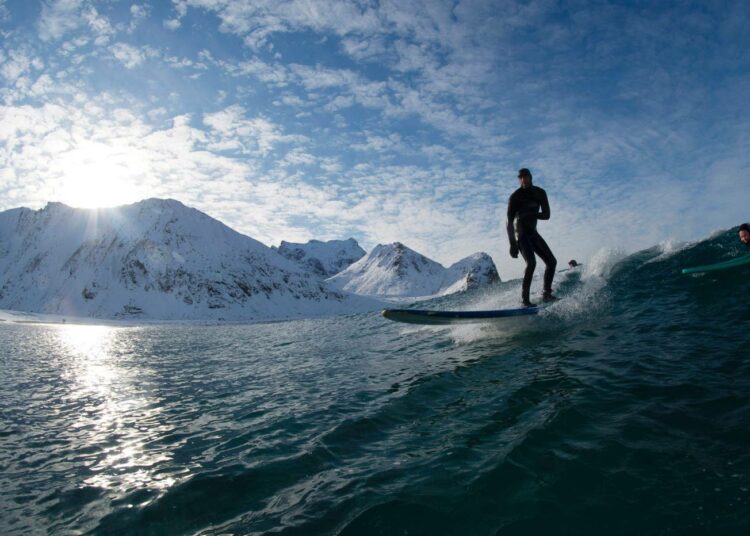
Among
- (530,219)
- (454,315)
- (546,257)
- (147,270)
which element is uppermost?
(147,270)

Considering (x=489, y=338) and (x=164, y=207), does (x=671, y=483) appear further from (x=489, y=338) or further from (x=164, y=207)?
(x=164, y=207)

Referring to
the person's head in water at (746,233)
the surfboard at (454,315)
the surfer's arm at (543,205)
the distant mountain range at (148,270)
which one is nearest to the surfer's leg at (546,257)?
the surfer's arm at (543,205)

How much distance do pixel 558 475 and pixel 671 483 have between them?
3.01ft

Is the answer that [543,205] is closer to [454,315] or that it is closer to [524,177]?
[524,177]

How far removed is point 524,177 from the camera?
1204cm

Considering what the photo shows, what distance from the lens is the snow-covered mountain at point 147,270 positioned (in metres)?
122

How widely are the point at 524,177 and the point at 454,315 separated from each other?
4634 millimetres

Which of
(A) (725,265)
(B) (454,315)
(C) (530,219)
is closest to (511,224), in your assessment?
(C) (530,219)

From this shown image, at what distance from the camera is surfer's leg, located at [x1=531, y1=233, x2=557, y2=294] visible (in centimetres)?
→ 1190

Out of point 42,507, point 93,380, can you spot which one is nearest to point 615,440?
point 42,507

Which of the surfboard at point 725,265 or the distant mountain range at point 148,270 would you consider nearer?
the surfboard at point 725,265

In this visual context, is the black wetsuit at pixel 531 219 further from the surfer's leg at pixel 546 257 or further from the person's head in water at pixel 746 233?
the person's head in water at pixel 746 233

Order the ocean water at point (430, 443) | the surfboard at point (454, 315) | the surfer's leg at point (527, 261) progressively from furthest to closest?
1. the surfer's leg at point (527, 261)
2. the surfboard at point (454, 315)
3. the ocean water at point (430, 443)

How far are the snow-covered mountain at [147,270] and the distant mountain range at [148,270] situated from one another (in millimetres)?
320
